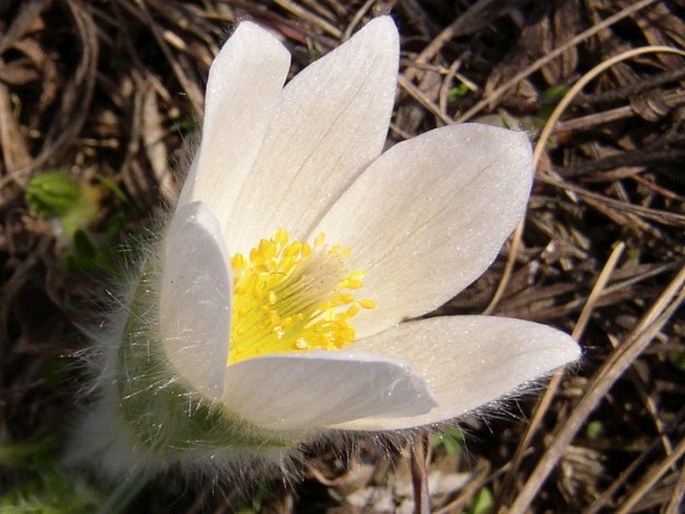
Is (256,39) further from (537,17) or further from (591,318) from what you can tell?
(591,318)

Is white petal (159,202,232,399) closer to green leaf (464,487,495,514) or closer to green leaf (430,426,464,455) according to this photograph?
green leaf (430,426,464,455)

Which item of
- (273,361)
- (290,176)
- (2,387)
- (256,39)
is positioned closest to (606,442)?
(290,176)

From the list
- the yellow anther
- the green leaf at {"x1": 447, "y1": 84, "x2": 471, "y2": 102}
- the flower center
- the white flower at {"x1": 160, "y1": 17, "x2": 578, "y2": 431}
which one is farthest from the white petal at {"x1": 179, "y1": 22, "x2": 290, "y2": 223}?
the green leaf at {"x1": 447, "y1": 84, "x2": 471, "y2": 102}

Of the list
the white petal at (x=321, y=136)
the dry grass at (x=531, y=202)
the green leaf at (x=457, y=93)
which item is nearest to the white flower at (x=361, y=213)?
the white petal at (x=321, y=136)

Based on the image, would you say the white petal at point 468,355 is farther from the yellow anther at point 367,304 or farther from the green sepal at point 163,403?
the green sepal at point 163,403

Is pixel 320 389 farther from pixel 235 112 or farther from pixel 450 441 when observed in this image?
pixel 450 441
